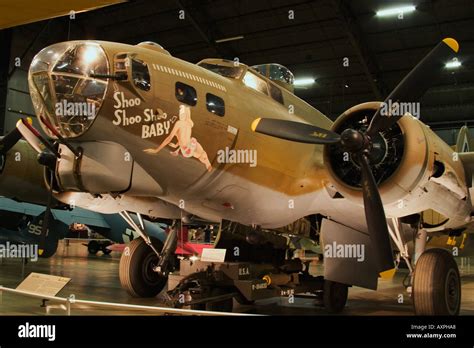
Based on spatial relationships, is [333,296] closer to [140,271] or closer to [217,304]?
[217,304]

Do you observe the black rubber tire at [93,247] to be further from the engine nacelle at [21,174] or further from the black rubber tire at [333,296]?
the black rubber tire at [333,296]

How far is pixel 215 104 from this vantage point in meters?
6.05

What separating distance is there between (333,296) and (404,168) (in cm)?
338

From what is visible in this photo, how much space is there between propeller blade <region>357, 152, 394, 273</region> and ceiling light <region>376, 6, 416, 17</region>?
1242cm

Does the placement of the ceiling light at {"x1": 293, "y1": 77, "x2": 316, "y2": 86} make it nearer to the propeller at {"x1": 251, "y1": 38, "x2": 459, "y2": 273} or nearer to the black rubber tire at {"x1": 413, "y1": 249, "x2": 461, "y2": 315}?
the propeller at {"x1": 251, "y1": 38, "x2": 459, "y2": 273}

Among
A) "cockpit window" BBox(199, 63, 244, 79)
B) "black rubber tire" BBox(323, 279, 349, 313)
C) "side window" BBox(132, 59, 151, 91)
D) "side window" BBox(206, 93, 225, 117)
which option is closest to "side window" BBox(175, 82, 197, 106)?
"side window" BBox(206, 93, 225, 117)

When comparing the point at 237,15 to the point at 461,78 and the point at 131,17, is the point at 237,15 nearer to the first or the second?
the point at 131,17

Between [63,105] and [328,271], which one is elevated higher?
[63,105]

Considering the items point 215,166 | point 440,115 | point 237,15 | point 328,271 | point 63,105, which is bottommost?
point 328,271

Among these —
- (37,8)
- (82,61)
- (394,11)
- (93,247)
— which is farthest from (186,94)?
(93,247)

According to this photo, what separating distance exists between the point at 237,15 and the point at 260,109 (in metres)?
12.2

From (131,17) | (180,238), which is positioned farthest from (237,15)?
(180,238)

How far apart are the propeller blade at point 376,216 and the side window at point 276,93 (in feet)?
7.62

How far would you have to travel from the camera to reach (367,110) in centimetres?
613
